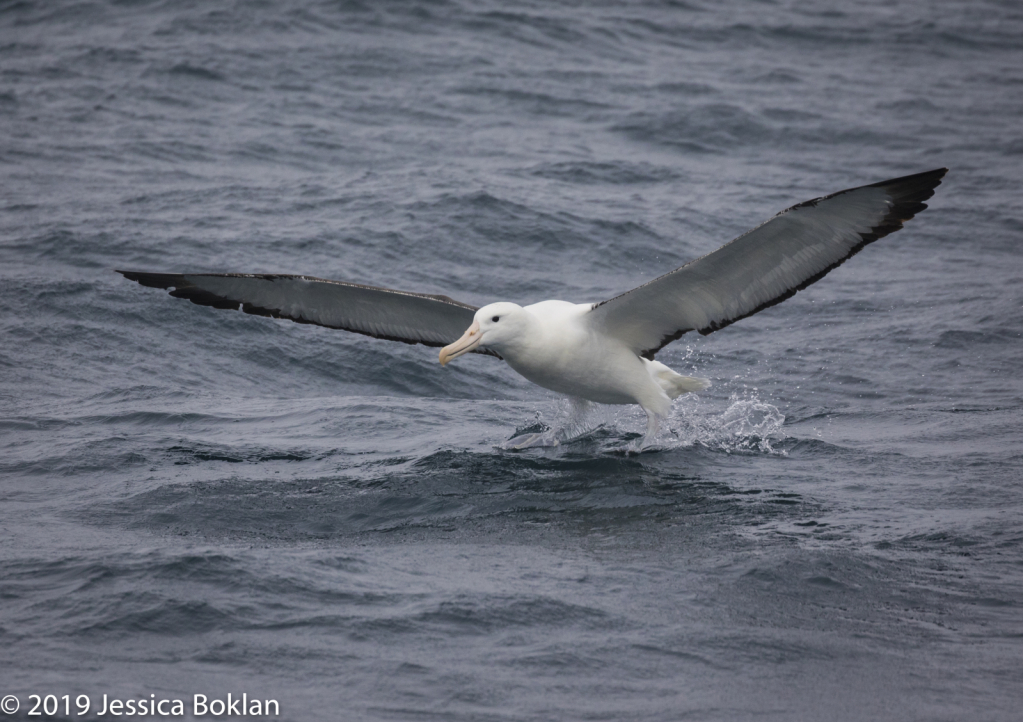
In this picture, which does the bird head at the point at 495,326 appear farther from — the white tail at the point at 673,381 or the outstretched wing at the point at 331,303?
the white tail at the point at 673,381

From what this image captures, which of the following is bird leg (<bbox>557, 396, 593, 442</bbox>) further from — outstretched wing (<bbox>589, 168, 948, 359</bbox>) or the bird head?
the bird head

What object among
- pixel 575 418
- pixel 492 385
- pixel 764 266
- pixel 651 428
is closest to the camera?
pixel 764 266

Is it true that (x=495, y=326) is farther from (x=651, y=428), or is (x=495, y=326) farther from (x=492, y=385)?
(x=492, y=385)

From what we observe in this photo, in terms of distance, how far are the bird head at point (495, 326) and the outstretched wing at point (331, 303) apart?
772 mm

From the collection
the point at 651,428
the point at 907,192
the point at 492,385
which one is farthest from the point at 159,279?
the point at 907,192

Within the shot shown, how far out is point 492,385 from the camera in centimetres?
1235

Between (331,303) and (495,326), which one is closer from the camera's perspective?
(495,326)

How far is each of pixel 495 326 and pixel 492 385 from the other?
3.34 m

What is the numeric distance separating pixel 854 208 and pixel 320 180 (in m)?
10.4

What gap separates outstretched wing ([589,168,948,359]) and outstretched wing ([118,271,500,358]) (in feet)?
4.66

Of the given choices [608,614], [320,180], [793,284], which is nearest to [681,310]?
[793,284]

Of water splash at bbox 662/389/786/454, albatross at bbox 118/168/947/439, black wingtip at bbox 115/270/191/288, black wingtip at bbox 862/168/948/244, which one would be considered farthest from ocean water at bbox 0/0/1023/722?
black wingtip at bbox 862/168/948/244

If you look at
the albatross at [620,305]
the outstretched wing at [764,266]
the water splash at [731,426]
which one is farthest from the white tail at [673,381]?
the water splash at [731,426]

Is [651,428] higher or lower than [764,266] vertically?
lower
